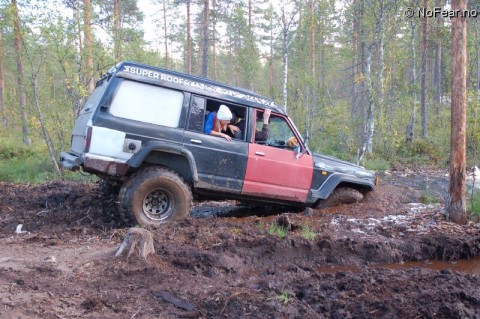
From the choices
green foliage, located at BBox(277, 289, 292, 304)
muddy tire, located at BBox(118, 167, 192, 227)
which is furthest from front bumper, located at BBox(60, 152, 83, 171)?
green foliage, located at BBox(277, 289, 292, 304)

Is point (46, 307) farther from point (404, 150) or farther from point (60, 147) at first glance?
point (404, 150)

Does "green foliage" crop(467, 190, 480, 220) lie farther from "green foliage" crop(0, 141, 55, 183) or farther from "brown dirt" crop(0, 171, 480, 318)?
"green foliage" crop(0, 141, 55, 183)

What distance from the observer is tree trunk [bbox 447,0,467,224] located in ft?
22.1

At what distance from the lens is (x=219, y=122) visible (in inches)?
262

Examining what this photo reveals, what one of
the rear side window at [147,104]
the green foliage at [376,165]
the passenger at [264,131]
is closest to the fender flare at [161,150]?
the rear side window at [147,104]

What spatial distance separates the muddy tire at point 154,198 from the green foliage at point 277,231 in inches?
50.7

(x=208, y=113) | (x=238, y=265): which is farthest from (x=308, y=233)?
(x=208, y=113)

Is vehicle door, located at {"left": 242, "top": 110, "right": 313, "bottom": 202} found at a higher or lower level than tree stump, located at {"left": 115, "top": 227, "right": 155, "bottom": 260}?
higher

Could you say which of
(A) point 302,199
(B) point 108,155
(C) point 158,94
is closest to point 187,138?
(C) point 158,94

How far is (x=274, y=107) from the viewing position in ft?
23.2

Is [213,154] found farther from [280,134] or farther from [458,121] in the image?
[458,121]

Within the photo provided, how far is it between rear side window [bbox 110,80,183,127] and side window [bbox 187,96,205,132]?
0.63ft

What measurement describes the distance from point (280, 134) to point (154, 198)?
239 cm

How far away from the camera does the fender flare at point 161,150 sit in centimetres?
593
